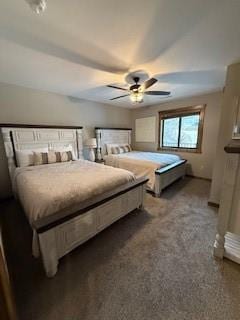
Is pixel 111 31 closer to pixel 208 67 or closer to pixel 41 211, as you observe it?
pixel 208 67

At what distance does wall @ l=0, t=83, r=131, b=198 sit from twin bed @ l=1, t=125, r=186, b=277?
229mm

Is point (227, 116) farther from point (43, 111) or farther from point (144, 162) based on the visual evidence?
point (43, 111)

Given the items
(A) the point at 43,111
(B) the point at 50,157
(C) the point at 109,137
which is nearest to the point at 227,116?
(C) the point at 109,137

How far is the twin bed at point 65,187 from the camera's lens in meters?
1.44

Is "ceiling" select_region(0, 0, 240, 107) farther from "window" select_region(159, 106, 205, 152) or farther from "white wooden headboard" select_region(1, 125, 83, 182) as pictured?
"window" select_region(159, 106, 205, 152)

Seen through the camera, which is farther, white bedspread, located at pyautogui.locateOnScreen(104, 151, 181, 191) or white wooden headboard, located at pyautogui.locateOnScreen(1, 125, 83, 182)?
white bedspread, located at pyautogui.locateOnScreen(104, 151, 181, 191)

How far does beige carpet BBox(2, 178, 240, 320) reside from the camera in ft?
3.72

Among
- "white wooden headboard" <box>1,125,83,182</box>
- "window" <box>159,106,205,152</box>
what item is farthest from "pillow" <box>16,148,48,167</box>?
"window" <box>159,106,205,152</box>

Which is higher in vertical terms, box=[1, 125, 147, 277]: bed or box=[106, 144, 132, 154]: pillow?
box=[106, 144, 132, 154]: pillow

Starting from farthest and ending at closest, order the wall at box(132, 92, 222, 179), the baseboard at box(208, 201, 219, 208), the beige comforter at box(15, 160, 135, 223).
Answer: the wall at box(132, 92, 222, 179) < the baseboard at box(208, 201, 219, 208) < the beige comforter at box(15, 160, 135, 223)

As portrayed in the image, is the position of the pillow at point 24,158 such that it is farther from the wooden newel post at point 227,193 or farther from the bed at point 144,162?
the wooden newel post at point 227,193

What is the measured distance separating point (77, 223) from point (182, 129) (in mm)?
4117

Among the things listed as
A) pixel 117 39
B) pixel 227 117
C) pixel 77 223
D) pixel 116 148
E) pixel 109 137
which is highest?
pixel 117 39

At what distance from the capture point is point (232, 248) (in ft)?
5.28
